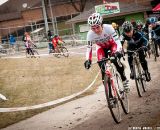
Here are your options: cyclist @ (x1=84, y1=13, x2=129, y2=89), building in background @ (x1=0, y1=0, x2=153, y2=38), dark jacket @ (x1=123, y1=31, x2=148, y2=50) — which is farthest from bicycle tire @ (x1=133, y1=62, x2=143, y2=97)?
building in background @ (x1=0, y1=0, x2=153, y2=38)

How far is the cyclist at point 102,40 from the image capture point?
8445 mm

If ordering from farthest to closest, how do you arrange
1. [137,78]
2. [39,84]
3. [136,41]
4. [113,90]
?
[39,84], [136,41], [137,78], [113,90]

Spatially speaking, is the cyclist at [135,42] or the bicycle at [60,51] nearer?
the cyclist at [135,42]

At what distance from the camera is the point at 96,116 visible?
30.0 feet

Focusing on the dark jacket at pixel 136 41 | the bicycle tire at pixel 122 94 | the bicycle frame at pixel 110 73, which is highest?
the dark jacket at pixel 136 41

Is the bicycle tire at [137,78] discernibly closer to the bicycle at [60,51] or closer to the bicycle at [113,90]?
the bicycle at [113,90]

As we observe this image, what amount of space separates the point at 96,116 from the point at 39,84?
22.8 feet

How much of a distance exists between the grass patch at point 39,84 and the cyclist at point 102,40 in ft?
9.03

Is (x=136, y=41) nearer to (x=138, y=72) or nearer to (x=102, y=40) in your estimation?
(x=138, y=72)

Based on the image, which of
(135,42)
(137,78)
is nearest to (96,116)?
(137,78)

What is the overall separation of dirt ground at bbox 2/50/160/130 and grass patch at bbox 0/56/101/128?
0.82 meters

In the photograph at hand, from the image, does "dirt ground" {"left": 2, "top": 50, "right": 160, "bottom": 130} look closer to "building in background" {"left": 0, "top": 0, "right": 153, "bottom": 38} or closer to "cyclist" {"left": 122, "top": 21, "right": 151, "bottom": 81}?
"cyclist" {"left": 122, "top": 21, "right": 151, "bottom": 81}

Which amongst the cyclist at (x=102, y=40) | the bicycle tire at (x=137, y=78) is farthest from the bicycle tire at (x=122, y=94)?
the bicycle tire at (x=137, y=78)

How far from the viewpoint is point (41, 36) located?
182 ft
